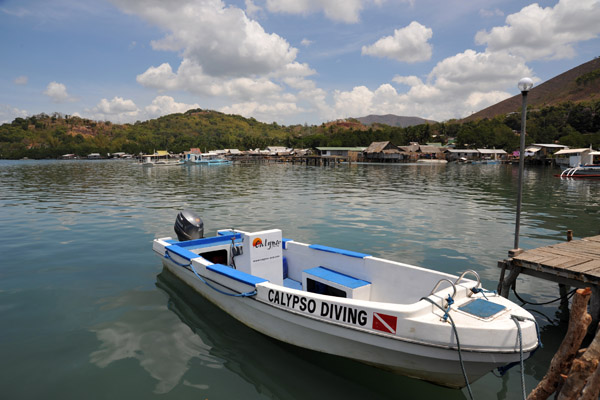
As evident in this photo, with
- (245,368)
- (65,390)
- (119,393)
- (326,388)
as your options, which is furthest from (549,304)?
(65,390)

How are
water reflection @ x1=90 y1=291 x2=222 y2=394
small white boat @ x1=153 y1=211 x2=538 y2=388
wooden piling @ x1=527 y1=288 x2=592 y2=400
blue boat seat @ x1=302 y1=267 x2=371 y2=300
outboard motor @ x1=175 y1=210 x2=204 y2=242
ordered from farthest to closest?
outboard motor @ x1=175 y1=210 x2=204 y2=242 → blue boat seat @ x1=302 y1=267 x2=371 y2=300 → water reflection @ x1=90 y1=291 x2=222 y2=394 → small white boat @ x1=153 y1=211 x2=538 y2=388 → wooden piling @ x1=527 y1=288 x2=592 y2=400

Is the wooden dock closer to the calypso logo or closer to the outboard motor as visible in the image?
the calypso logo

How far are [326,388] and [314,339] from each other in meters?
0.80

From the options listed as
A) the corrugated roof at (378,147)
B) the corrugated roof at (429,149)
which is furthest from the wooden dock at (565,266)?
the corrugated roof at (429,149)

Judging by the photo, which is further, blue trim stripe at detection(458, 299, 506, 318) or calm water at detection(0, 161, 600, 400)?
calm water at detection(0, 161, 600, 400)

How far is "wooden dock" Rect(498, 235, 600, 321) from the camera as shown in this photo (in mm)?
6703

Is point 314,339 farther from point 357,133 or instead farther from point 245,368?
point 357,133

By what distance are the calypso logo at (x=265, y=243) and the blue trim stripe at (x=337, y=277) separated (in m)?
1.26

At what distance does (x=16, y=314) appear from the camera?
8.38 metres

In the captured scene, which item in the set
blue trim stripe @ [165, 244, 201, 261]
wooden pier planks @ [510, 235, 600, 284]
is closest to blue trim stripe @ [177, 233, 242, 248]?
blue trim stripe @ [165, 244, 201, 261]

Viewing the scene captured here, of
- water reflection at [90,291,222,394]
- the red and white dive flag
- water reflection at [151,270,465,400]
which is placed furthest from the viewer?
water reflection at [90,291,222,394]

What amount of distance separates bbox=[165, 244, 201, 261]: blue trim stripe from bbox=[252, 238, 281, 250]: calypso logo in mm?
1502

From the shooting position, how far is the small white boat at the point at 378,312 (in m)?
4.78

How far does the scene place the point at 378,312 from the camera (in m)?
5.12
